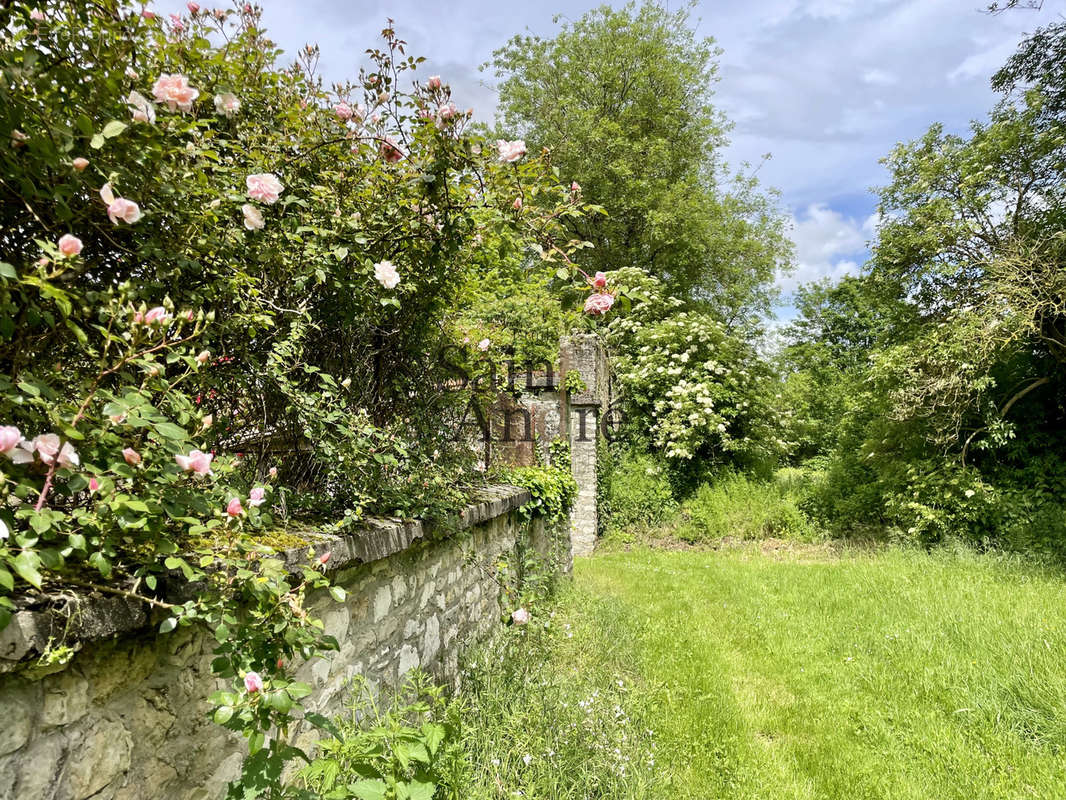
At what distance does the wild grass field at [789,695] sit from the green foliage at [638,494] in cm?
392

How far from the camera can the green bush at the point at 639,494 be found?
1068cm

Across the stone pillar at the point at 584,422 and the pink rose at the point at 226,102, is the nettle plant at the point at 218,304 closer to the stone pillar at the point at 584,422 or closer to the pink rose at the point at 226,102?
the pink rose at the point at 226,102

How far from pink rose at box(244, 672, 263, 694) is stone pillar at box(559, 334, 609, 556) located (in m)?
7.58

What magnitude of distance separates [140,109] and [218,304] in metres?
0.73

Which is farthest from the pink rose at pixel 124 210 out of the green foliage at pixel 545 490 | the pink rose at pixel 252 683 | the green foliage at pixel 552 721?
the green foliage at pixel 545 490

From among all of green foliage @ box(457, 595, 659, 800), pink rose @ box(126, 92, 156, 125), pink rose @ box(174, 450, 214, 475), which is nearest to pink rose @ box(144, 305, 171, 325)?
pink rose @ box(174, 450, 214, 475)

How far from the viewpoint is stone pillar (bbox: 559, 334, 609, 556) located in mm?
9000

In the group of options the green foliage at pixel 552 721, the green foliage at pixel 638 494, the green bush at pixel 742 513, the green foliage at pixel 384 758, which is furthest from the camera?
the green foliage at pixel 638 494

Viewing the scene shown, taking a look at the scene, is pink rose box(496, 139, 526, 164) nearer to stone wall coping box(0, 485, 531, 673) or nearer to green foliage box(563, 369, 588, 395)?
stone wall coping box(0, 485, 531, 673)

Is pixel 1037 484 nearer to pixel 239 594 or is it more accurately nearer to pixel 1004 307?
pixel 1004 307

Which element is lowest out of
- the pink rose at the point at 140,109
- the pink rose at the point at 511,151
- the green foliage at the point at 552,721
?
the green foliage at the point at 552,721

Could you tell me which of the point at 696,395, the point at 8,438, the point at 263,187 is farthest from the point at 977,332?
the point at 8,438

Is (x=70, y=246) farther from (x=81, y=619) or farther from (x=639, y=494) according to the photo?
(x=639, y=494)

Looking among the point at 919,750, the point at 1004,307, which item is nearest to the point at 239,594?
the point at 919,750
